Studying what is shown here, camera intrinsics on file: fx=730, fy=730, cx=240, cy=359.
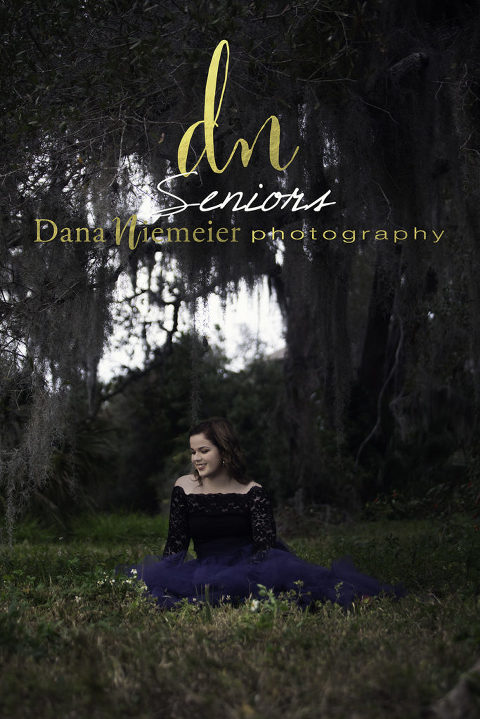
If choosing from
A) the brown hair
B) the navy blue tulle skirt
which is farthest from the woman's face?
the navy blue tulle skirt

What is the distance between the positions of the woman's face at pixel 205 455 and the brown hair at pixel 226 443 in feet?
0.09

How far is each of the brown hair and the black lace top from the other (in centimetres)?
12

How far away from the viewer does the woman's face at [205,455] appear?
4.41 metres

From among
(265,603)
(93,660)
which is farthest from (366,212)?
(93,660)

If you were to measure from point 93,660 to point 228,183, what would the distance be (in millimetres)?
3703

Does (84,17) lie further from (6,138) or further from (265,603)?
(265,603)

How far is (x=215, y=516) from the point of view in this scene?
446 cm

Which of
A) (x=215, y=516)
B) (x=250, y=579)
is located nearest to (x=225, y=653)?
(x=250, y=579)

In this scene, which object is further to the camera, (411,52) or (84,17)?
(411,52)

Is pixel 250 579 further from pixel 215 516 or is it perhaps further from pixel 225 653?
pixel 225 653

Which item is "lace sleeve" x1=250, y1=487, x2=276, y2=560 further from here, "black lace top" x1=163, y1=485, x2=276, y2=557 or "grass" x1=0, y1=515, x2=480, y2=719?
→ "grass" x1=0, y1=515, x2=480, y2=719

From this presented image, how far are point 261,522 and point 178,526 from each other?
0.53 m

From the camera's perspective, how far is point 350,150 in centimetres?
551

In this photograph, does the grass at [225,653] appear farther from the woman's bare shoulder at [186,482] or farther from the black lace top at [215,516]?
the woman's bare shoulder at [186,482]
